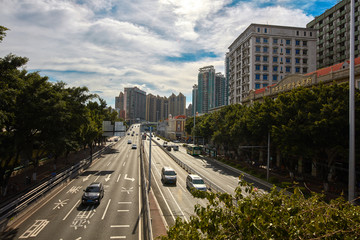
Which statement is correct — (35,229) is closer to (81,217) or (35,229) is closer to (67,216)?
(67,216)

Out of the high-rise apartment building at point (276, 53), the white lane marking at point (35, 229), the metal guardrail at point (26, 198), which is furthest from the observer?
the high-rise apartment building at point (276, 53)

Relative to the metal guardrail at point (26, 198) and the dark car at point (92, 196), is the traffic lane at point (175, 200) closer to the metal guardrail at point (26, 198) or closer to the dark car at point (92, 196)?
the dark car at point (92, 196)

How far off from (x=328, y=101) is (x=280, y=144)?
26.8 ft

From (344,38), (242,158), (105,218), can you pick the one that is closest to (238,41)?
(344,38)

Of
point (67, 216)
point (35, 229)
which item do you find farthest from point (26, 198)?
point (35, 229)

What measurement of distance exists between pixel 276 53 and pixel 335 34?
1882cm

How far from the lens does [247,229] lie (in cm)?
483

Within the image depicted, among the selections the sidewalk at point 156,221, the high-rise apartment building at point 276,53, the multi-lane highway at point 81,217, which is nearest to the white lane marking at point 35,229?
the multi-lane highway at point 81,217

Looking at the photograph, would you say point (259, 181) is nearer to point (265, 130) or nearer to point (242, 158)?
point (265, 130)

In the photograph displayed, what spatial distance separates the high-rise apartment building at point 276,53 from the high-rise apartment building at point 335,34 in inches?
218

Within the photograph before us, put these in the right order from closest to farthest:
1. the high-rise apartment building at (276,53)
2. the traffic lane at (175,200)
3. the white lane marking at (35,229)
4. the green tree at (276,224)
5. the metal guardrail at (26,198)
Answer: the green tree at (276,224)
the white lane marking at (35,229)
the metal guardrail at (26,198)
the traffic lane at (175,200)
the high-rise apartment building at (276,53)

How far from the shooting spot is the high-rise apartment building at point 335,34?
62.7m

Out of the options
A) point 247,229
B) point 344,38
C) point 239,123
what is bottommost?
point 247,229

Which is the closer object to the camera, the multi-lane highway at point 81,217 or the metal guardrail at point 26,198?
the multi-lane highway at point 81,217
